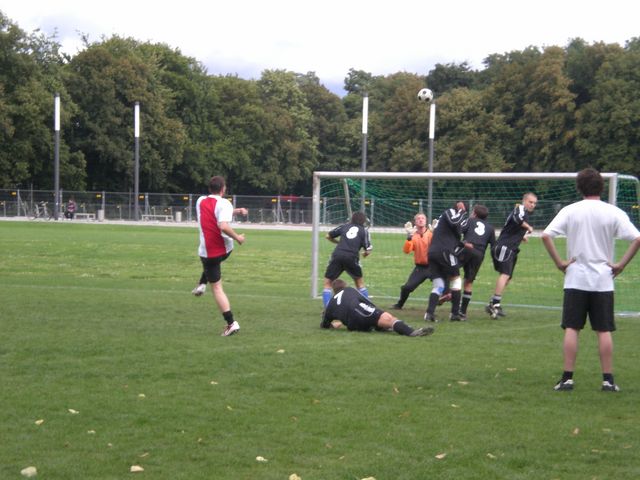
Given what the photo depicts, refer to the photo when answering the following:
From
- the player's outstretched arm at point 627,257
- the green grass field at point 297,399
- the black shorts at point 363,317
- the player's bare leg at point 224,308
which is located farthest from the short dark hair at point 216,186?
the player's outstretched arm at point 627,257

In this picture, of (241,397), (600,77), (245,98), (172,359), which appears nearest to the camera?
(241,397)

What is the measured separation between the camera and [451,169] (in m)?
69.9

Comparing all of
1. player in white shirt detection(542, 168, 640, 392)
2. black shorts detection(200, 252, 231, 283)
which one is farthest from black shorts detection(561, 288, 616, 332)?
black shorts detection(200, 252, 231, 283)

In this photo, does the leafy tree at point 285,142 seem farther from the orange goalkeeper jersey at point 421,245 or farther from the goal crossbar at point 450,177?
the orange goalkeeper jersey at point 421,245

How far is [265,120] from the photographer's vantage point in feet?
274

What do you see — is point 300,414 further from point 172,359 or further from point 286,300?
point 286,300

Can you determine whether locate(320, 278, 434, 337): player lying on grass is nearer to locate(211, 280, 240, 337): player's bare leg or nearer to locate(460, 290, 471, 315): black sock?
locate(211, 280, 240, 337): player's bare leg

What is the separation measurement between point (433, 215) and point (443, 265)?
46.5 ft

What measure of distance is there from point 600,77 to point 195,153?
32.9 meters

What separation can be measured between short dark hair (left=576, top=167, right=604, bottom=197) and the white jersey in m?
0.11

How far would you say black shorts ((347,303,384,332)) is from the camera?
11.3 meters

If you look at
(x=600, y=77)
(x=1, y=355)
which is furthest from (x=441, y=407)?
(x=600, y=77)

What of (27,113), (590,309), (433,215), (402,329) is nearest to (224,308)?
(402,329)

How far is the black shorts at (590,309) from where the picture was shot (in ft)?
25.6
